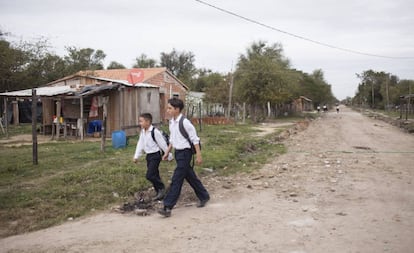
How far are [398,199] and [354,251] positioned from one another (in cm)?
279

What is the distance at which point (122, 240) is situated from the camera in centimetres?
472

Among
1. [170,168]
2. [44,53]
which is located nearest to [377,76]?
[44,53]

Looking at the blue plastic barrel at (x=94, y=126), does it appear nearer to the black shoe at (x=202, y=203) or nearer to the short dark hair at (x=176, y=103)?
the black shoe at (x=202, y=203)

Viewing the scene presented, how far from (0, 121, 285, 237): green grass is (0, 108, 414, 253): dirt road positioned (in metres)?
0.59

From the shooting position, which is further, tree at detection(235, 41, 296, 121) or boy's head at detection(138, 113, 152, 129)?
tree at detection(235, 41, 296, 121)

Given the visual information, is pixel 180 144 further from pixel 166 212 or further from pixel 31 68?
pixel 31 68

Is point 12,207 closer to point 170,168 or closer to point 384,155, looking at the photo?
point 170,168

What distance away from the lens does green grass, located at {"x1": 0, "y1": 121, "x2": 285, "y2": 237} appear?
599 centimetres

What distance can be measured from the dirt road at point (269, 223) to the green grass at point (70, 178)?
0.59 meters

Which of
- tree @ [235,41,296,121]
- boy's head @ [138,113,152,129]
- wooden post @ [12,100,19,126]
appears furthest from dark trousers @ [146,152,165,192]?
tree @ [235,41,296,121]

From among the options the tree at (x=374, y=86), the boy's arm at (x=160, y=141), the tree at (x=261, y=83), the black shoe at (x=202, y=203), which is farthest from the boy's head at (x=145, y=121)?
the tree at (x=374, y=86)

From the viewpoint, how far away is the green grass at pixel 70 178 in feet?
19.6

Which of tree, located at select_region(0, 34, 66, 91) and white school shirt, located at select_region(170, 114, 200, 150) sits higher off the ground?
tree, located at select_region(0, 34, 66, 91)

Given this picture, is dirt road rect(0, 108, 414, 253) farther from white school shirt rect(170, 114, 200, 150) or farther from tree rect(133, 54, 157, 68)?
tree rect(133, 54, 157, 68)
